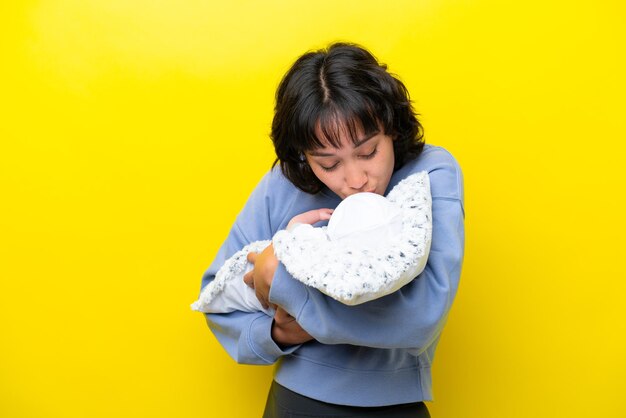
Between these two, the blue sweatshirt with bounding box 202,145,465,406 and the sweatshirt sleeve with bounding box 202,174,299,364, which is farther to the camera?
the sweatshirt sleeve with bounding box 202,174,299,364

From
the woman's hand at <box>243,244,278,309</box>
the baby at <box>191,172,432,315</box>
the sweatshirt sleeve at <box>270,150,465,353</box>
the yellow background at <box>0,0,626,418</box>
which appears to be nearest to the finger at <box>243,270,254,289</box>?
the woman's hand at <box>243,244,278,309</box>

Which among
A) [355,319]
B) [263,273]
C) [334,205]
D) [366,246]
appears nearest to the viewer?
[366,246]

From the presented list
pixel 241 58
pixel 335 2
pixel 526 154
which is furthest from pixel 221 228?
pixel 526 154

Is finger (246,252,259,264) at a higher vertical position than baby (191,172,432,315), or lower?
lower

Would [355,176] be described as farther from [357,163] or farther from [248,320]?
[248,320]

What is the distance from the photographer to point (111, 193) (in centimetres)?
197

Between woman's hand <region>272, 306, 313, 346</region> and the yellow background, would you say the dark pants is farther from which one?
the yellow background

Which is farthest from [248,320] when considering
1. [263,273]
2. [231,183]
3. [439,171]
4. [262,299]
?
[231,183]

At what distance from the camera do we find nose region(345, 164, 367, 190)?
129cm

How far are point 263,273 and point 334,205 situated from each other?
0.27m

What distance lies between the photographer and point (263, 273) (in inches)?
49.1

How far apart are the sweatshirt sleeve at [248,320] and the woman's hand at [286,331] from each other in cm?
1

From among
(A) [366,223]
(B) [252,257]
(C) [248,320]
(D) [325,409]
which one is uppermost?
(A) [366,223]

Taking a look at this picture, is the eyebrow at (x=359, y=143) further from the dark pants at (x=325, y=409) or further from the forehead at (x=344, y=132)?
the dark pants at (x=325, y=409)
